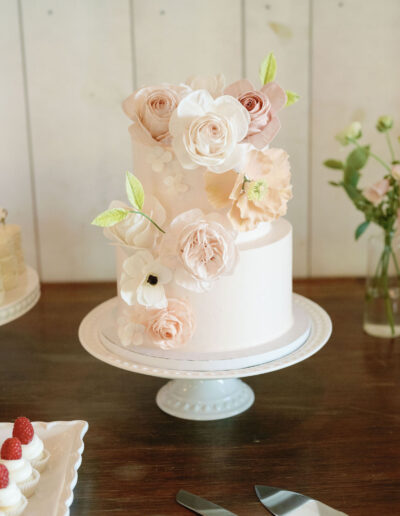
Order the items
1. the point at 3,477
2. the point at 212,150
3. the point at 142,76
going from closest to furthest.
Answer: the point at 3,477, the point at 212,150, the point at 142,76

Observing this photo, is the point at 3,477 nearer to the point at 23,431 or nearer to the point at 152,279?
the point at 23,431

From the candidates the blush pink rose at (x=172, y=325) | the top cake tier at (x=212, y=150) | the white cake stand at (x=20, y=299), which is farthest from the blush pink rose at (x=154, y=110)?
the white cake stand at (x=20, y=299)

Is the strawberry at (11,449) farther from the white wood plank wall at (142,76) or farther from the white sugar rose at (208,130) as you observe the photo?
the white wood plank wall at (142,76)

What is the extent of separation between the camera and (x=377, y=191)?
1.20 metres

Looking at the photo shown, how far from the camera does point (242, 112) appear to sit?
878 mm

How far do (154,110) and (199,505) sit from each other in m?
0.48

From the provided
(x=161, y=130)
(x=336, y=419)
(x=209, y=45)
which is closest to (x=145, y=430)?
(x=336, y=419)

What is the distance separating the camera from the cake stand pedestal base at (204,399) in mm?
1021

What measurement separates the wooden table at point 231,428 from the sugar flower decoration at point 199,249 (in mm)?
221

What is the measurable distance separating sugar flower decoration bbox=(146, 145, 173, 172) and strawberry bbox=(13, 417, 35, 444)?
355mm

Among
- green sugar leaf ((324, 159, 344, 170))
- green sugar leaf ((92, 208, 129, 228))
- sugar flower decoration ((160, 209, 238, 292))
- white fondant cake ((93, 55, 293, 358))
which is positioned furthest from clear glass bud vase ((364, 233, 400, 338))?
green sugar leaf ((92, 208, 129, 228))

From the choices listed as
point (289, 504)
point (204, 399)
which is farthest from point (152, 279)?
point (289, 504)

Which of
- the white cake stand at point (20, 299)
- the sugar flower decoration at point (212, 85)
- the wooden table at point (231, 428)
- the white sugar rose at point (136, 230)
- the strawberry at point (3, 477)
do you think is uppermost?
the sugar flower decoration at point (212, 85)

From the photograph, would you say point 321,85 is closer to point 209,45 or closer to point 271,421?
point 209,45
